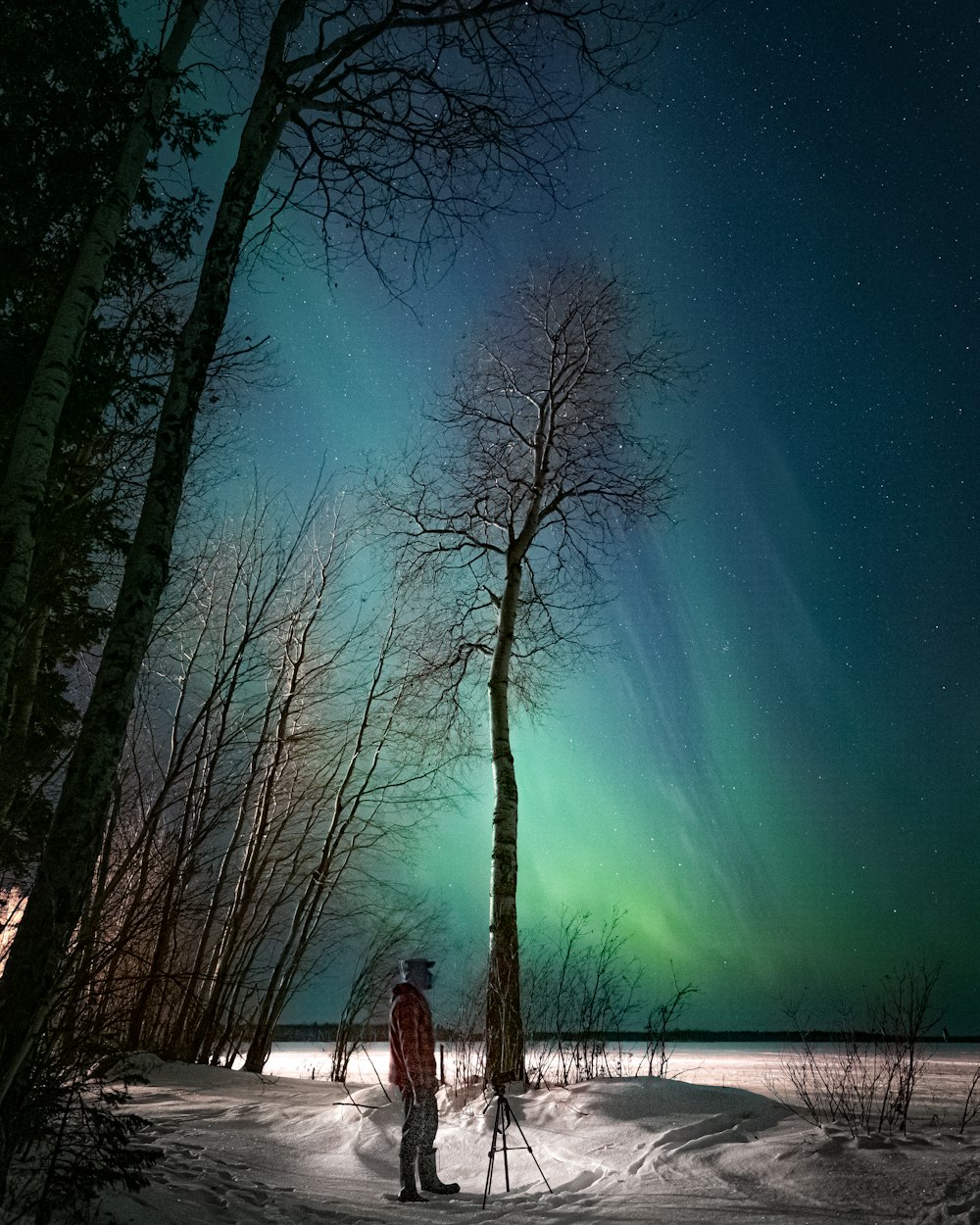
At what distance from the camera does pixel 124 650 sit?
412 cm

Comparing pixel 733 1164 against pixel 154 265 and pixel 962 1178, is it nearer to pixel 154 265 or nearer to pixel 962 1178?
pixel 962 1178

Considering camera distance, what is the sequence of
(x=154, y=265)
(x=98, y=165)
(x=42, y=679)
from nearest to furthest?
(x=98, y=165) < (x=154, y=265) < (x=42, y=679)

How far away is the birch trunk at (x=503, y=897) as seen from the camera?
831cm

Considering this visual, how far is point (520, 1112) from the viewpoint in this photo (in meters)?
7.26

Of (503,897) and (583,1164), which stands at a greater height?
(503,897)

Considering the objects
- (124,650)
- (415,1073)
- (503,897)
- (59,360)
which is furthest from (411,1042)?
(59,360)

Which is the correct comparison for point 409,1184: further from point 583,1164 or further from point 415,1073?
point 583,1164

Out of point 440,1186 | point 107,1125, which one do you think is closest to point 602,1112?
point 440,1186

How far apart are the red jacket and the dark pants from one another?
0.07 m

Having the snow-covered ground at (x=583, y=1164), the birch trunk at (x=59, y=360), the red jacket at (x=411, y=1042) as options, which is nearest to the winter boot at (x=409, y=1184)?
the snow-covered ground at (x=583, y=1164)

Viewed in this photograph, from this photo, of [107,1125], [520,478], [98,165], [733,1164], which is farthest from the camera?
[520,478]

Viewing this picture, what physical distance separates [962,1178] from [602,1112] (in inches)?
126

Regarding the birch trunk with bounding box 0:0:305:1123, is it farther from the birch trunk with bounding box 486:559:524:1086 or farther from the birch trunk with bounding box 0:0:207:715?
the birch trunk with bounding box 486:559:524:1086

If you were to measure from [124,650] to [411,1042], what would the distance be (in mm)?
3845
